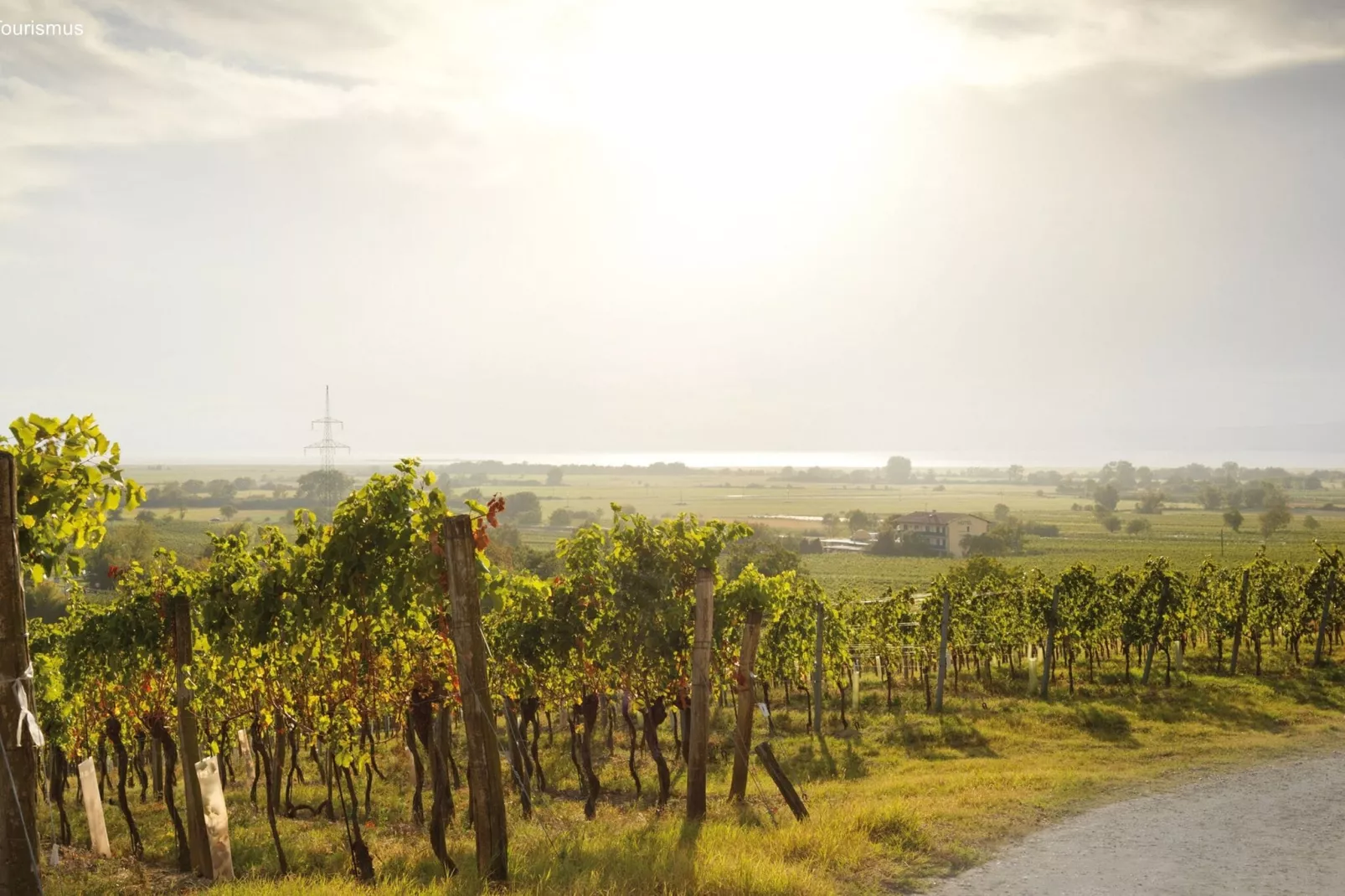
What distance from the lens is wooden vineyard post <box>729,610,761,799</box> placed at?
13500 mm

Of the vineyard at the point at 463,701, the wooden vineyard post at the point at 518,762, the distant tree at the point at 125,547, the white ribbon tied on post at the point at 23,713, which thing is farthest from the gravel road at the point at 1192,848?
the distant tree at the point at 125,547

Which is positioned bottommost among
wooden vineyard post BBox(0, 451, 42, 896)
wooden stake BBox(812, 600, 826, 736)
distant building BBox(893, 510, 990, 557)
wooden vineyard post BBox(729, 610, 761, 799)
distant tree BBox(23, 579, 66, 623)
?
distant building BBox(893, 510, 990, 557)

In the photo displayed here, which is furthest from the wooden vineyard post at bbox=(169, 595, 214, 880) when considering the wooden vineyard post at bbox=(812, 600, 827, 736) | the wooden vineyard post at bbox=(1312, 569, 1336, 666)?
the wooden vineyard post at bbox=(1312, 569, 1336, 666)

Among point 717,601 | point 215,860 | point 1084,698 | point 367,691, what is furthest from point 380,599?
point 1084,698

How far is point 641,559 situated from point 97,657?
27.1ft

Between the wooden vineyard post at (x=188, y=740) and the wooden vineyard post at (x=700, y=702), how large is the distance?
19.9 ft

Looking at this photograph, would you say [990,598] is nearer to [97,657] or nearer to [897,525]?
[97,657]

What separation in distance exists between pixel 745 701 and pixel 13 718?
9214mm

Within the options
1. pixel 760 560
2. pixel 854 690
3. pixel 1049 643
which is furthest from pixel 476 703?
pixel 760 560

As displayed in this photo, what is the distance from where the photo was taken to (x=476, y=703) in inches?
373

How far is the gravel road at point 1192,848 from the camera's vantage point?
34.8 feet

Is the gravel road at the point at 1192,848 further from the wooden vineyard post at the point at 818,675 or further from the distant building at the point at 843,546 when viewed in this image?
the distant building at the point at 843,546

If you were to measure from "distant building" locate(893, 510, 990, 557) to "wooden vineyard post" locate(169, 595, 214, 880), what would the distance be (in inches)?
5131

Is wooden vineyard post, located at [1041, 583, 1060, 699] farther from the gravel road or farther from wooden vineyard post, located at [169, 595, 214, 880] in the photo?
wooden vineyard post, located at [169, 595, 214, 880]
